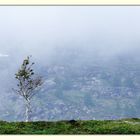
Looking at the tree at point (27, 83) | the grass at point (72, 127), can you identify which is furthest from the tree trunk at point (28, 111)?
the grass at point (72, 127)

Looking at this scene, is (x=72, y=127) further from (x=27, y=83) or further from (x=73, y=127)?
(x=27, y=83)

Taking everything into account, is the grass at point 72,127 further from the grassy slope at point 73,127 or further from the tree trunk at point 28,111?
the tree trunk at point 28,111

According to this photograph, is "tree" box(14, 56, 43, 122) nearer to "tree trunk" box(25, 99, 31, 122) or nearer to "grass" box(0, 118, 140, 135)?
"tree trunk" box(25, 99, 31, 122)

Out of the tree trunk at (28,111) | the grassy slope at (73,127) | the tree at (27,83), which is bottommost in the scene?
the grassy slope at (73,127)
